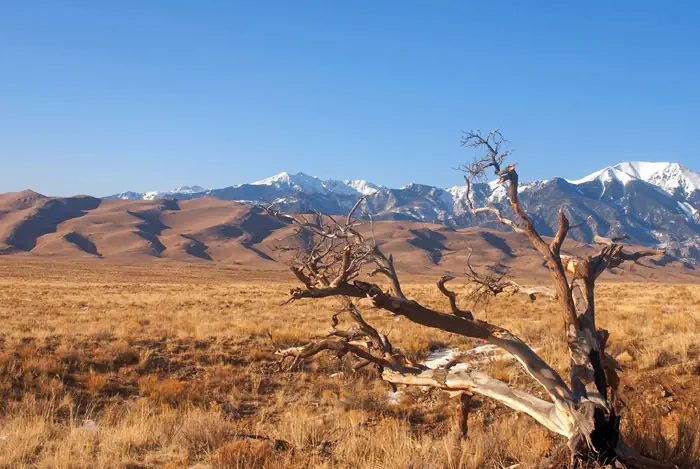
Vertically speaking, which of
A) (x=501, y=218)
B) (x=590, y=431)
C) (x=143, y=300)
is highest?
(x=501, y=218)

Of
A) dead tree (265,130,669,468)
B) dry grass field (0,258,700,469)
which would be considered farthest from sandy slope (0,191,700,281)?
dead tree (265,130,669,468)

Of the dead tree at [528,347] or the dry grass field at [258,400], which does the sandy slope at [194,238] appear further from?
the dead tree at [528,347]

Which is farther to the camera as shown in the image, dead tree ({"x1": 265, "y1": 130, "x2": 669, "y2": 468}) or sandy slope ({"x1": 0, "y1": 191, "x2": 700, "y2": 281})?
sandy slope ({"x1": 0, "y1": 191, "x2": 700, "y2": 281})

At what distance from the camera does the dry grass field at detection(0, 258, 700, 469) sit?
552 cm

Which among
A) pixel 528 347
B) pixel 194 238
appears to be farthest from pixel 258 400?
pixel 194 238

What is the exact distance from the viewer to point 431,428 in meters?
8.13

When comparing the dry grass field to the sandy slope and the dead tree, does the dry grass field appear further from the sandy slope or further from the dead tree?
the sandy slope

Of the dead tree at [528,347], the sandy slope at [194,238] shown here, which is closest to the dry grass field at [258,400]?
the dead tree at [528,347]

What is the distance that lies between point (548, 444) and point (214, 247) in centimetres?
14986

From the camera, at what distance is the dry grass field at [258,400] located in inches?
217

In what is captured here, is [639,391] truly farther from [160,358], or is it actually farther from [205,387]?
[160,358]

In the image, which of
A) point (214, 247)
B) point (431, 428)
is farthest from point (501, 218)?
point (214, 247)

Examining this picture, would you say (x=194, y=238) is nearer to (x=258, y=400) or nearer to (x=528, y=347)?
(x=258, y=400)

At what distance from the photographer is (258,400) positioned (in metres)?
10.4
